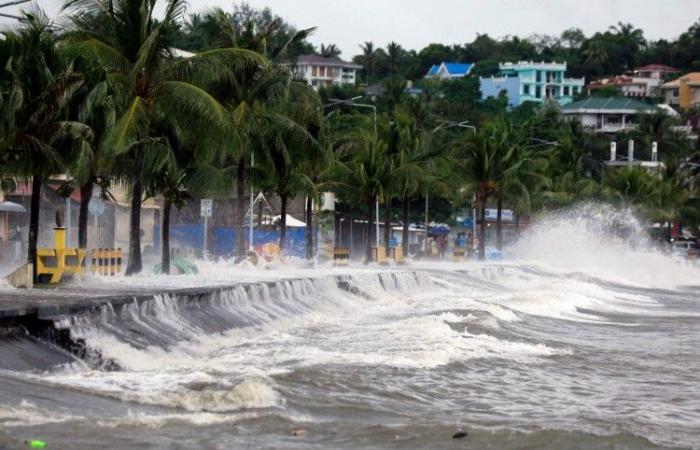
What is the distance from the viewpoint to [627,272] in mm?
73125

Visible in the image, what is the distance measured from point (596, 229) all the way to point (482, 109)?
5781cm

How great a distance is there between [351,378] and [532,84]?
154891 mm

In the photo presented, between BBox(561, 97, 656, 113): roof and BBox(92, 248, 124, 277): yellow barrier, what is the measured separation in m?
119

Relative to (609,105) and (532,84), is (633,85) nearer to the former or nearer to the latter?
A: (532,84)

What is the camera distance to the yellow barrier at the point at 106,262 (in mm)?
30000

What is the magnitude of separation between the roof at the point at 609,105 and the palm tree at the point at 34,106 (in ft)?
403

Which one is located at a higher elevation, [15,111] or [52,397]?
[15,111]

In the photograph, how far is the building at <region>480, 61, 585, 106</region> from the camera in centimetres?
16475

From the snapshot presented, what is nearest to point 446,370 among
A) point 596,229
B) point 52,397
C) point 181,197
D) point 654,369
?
point 654,369

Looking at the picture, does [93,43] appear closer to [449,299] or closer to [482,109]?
[449,299]

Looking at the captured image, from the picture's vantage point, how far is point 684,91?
167500 millimetres

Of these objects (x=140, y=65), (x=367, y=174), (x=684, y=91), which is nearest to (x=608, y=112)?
(x=684, y=91)

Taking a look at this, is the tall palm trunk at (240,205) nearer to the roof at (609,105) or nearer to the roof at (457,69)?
the roof at (609,105)

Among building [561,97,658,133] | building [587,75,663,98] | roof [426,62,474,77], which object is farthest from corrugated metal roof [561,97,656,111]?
roof [426,62,474,77]
